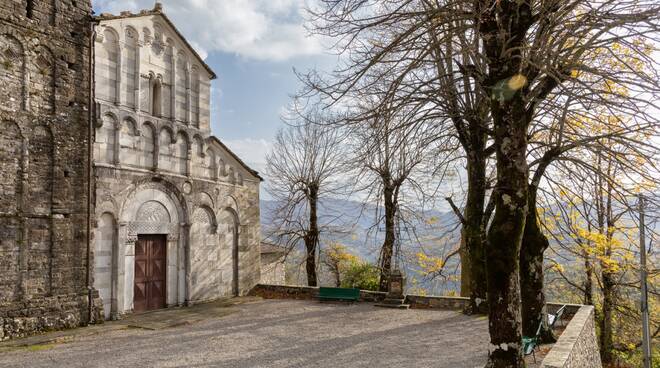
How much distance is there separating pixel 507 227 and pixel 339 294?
1154 centimetres

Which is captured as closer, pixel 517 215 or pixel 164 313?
pixel 517 215

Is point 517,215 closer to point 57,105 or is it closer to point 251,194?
point 57,105

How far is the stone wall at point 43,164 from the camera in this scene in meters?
11.7

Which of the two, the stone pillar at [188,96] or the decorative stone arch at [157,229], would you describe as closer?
the decorative stone arch at [157,229]

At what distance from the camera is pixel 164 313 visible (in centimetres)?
1501

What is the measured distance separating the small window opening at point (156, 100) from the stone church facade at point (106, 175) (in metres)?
0.04

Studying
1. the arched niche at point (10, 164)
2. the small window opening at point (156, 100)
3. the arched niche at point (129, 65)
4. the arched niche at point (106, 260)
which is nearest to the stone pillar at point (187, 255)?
the arched niche at point (106, 260)

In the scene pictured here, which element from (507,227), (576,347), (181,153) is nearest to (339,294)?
(181,153)

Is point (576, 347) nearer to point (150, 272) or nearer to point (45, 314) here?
point (45, 314)

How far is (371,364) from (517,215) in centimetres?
446

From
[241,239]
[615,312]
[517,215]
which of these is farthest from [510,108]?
[615,312]

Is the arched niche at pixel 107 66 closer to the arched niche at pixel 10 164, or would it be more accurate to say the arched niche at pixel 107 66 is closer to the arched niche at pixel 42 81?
the arched niche at pixel 42 81

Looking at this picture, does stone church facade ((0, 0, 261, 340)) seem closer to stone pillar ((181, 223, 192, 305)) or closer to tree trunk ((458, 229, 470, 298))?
stone pillar ((181, 223, 192, 305))

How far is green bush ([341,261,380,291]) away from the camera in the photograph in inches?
786
